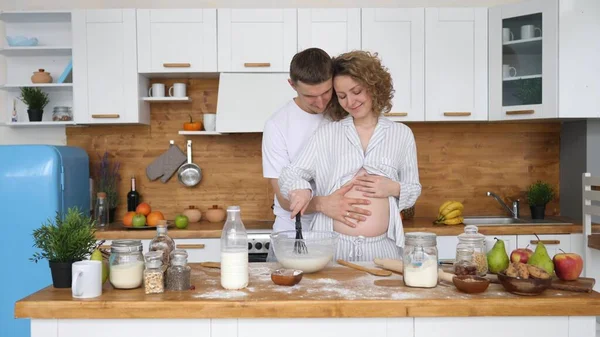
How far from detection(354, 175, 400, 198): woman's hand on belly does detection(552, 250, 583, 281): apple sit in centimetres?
70

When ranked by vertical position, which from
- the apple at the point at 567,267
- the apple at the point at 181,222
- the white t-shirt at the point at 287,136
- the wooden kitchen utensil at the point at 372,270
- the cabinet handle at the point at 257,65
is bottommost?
the apple at the point at 181,222

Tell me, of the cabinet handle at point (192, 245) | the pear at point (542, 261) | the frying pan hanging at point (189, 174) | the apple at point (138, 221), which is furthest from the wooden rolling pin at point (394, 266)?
the frying pan hanging at point (189, 174)

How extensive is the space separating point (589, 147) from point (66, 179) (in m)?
3.35

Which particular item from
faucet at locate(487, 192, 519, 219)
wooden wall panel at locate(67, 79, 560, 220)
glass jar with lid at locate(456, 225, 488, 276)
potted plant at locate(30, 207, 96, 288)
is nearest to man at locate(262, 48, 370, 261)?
glass jar with lid at locate(456, 225, 488, 276)

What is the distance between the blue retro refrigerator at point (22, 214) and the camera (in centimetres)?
339

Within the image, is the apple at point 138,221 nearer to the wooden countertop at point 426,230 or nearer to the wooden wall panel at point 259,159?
the wooden countertop at point 426,230

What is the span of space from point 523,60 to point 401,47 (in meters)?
0.79

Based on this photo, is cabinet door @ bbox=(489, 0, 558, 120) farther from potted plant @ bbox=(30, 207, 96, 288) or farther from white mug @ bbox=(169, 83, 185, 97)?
potted plant @ bbox=(30, 207, 96, 288)

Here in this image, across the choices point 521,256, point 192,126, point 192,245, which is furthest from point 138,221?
point 521,256

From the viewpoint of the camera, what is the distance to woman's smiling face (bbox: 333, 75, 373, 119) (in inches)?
89.4

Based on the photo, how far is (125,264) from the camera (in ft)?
5.76

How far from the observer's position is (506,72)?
3.86 metres

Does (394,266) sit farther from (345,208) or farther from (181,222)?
(181,222)

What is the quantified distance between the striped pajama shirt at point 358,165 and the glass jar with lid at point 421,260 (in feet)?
1.83
